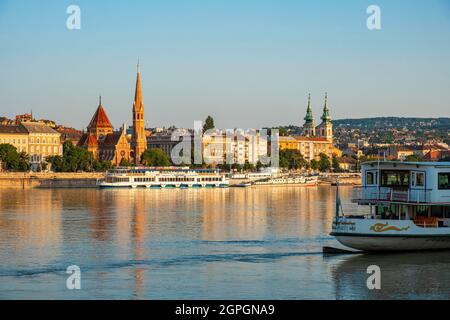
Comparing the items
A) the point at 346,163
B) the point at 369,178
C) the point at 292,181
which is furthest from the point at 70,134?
the point at 369,178

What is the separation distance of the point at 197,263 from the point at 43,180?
65.1 metres

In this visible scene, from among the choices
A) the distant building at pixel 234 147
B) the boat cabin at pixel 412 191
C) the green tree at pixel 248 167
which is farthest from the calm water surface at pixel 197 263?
the distant building at pixel 234 147

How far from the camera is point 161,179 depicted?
282 feet

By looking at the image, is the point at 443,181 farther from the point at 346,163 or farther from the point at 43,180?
the point at 346,163

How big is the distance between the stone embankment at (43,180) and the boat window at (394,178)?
199 feet

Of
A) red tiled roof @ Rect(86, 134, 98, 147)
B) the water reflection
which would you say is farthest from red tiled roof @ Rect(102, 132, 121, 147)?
the water reflection

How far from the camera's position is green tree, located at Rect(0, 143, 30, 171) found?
93938 millimetres

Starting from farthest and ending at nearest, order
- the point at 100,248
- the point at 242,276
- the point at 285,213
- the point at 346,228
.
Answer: the point at 285,213 → the point at 100,248 → the point at 346,228 → the point at 242,276

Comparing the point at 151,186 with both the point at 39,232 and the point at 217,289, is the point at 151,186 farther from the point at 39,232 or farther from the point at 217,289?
the point at 217,289

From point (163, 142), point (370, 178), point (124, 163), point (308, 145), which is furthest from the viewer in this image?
point (308, 145)

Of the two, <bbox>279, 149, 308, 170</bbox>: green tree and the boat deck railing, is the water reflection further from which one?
<bbox>279, 149, 308, 170</bbox>: green tree

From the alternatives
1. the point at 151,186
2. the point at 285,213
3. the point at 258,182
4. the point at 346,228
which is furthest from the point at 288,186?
the point at 346,228
